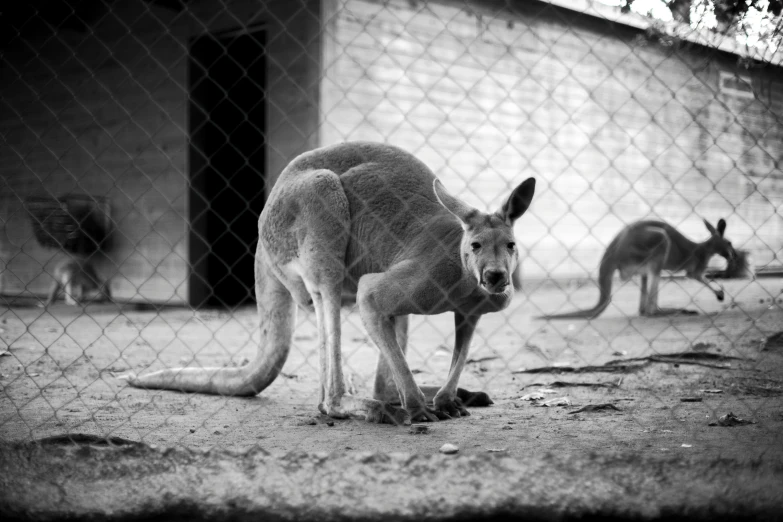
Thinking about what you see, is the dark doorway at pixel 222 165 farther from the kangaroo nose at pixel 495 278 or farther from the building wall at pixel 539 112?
the kangaroo nose at pixel 495 278

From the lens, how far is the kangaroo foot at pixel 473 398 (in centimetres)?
380

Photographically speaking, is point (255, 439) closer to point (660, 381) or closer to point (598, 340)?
point (660, 381)

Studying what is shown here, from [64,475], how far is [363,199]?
1963 millimetres

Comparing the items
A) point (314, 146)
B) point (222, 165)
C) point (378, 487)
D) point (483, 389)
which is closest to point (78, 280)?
point (222, 165)

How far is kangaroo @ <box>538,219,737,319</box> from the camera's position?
23.8 ft

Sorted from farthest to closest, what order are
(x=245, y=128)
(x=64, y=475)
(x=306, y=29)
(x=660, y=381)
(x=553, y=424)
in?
(x=245, y=128) < (x=306, y=29) < (x=660, y=381) < (x=553, y=424) < (x=64, y=475)

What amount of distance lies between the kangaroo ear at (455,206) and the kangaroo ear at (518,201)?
135mm

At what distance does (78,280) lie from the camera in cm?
883

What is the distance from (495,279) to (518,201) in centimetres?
42

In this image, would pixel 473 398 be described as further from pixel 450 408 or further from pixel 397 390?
pixel 397 390

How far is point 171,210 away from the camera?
29.7 ft

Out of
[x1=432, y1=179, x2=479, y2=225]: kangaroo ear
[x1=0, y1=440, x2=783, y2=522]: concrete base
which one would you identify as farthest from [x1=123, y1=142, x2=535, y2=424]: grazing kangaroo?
[x1=0, y1=440, x2=783, y2=522]: concrete base

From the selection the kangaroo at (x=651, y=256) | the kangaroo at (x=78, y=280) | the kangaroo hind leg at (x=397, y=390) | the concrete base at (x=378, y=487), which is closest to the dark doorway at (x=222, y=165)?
the kangaroo at (x=78, y=280)

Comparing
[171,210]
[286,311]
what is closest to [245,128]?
[171,210]
